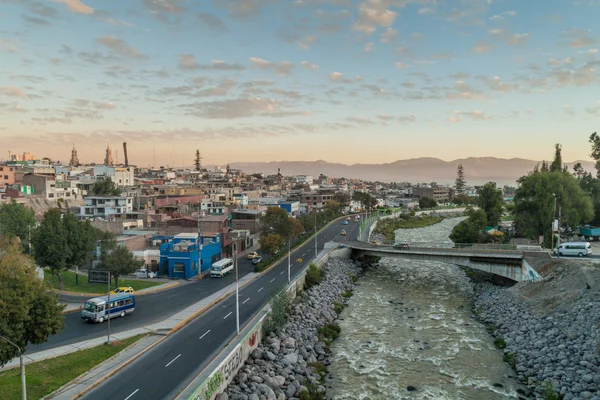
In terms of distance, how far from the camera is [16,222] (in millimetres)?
56531

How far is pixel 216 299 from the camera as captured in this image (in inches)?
1587

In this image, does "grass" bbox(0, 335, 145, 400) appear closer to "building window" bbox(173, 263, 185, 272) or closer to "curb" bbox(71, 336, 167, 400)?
"curb" bbox(71, 336, 167, 400)

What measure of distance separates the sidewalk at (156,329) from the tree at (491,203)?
57.7 m

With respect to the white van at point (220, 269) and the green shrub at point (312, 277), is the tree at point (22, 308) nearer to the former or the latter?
the white van at point (220, 269)

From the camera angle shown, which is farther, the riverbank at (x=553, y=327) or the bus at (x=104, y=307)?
the bus at (x=104, y=307)

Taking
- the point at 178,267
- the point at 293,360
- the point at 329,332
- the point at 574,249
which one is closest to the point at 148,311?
the point at 293,360

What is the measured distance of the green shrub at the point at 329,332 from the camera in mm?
35969

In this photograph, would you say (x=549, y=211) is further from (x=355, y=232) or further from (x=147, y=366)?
(x=147, y=366)

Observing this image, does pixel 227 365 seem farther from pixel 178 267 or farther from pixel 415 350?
pixel 178 267

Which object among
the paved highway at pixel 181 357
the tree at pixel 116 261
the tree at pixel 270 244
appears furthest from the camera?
the tree at pixel 270 244

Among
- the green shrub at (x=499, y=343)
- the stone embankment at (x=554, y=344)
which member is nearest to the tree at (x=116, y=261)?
the green shrub at (x=499, y=343)

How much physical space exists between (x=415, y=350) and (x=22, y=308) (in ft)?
87.6

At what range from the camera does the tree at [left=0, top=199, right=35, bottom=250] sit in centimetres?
5438

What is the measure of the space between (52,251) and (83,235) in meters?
3.24
